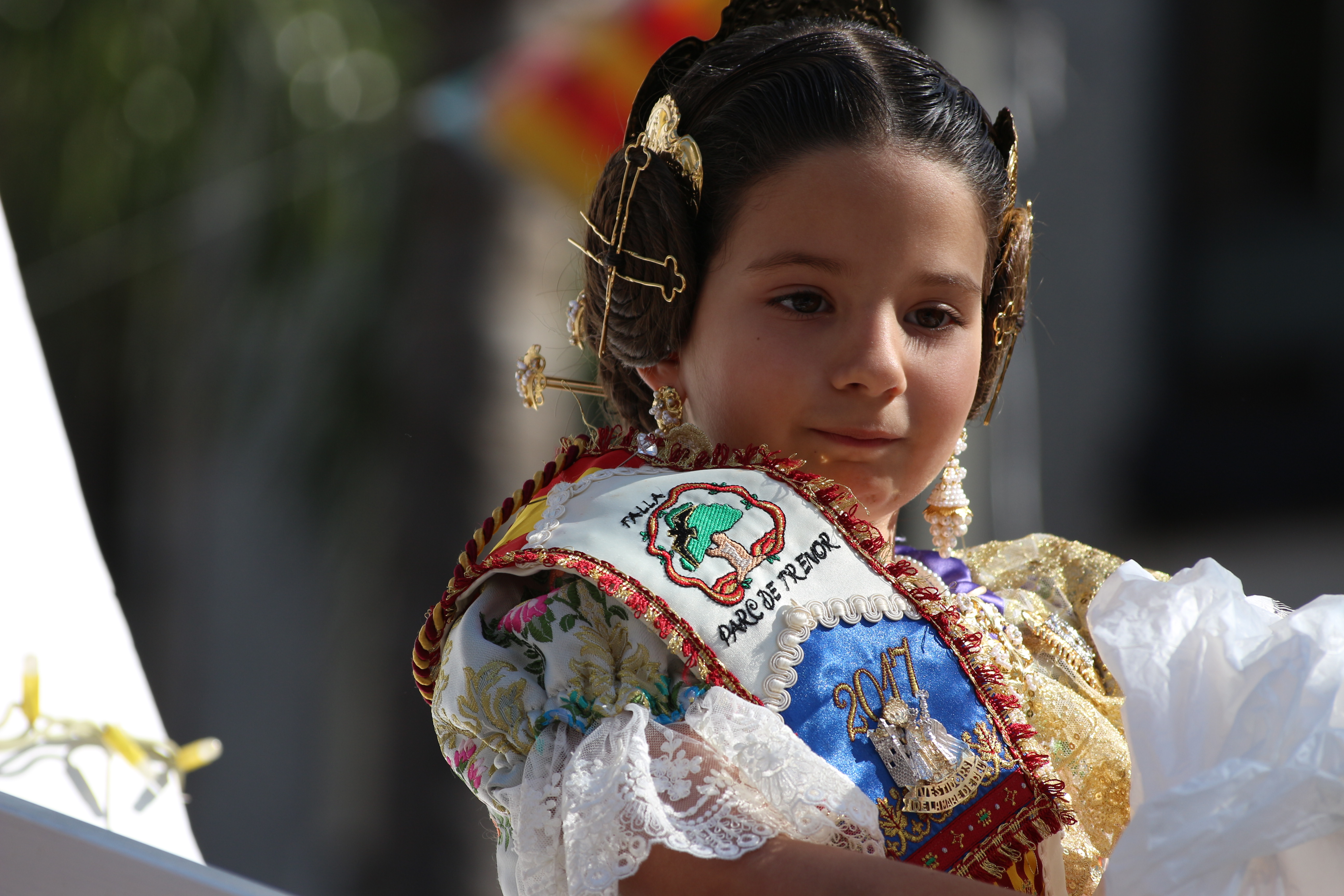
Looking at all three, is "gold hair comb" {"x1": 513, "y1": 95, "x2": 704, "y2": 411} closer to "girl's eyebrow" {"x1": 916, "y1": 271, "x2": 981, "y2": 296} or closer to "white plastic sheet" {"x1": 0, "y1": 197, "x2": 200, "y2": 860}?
"girl's eyebrow" {"x1": 916, "y1": 271, "x2": 981, "y2": 296}

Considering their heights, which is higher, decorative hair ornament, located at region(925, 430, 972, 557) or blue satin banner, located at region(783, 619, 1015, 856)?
decorative hair ornament, located at region(925, 430, 972, 557)

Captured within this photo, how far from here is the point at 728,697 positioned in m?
1.08

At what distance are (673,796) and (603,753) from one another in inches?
2.6

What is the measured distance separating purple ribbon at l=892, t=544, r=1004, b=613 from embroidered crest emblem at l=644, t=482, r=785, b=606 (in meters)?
0.35

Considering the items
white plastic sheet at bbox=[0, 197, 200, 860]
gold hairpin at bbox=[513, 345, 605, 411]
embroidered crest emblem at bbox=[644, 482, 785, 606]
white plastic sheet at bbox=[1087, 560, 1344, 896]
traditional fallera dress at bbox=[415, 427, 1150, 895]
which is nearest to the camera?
white plastic sheet at bbox=[1087, 560, 1344, 896]

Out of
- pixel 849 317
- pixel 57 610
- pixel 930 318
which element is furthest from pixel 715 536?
pixel 57 610

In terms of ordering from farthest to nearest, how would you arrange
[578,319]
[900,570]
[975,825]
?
1. [578,319]
2. [900,570]
3. [975,825]

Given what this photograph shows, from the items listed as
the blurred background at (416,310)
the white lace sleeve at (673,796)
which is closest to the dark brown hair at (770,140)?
the white lace sleeve at (673,796)

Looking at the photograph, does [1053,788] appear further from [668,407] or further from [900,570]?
[668,407]

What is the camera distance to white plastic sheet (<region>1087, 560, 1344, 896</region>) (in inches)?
36.7

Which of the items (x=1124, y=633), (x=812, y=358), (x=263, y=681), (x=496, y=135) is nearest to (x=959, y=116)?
(x=812, y=358)

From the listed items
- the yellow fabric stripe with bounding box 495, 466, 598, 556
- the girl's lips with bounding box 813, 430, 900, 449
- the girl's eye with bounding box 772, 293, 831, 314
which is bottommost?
the yellow fabric stripe with bounding box 495, 466, 598, 556

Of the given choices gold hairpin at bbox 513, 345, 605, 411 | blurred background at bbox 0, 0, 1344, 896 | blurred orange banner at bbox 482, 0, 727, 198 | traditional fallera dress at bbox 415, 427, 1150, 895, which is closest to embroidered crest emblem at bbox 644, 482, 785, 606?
traditional fallera dress at bbox 415, 427, 1150, 895

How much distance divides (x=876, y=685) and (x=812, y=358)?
1.11ft
